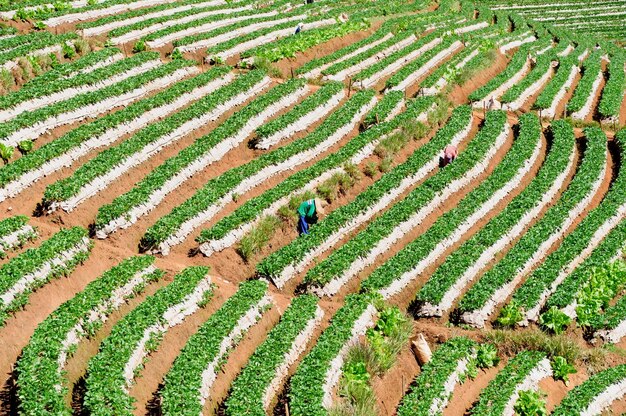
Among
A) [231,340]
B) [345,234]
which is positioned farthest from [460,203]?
[231,340]

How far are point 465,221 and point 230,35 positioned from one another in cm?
2175

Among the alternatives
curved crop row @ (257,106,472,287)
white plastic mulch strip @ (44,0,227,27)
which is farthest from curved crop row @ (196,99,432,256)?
white plastic mulch strip @ (44,0,227,27)

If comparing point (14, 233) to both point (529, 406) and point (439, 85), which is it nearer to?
point (529, 406)

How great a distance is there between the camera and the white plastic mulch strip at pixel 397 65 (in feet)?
114

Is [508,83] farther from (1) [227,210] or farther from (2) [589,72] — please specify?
(1) [227,210]

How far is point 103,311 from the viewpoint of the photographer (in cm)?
1672

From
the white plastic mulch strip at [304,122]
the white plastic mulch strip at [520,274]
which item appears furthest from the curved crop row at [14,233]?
the white plastic mulch strip at [520,274]

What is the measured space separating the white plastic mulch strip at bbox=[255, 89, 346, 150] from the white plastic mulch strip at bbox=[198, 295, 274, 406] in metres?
9.55

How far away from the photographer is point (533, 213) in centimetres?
2494

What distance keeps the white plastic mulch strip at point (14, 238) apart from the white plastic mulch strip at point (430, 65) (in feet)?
71.4

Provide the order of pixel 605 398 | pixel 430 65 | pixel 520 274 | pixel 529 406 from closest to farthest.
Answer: pixel 529 406 < pixel 605 398 < pixel 520 274 < pixel 430 65

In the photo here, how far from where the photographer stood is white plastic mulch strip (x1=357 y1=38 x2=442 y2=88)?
34.8 m

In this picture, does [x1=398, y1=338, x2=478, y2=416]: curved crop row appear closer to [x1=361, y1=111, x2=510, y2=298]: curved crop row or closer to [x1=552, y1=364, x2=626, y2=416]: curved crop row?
[x1=552, y1=364, x2=626, y2=416]: curved crop row

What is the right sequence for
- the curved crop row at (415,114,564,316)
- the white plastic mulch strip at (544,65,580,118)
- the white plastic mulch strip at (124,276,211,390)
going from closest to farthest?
the white plastic mulch strip at (124,276,211,390) < the curved crop row at (415,114,564,316) < the white plastic mulch strip at (544,65,580,118)
